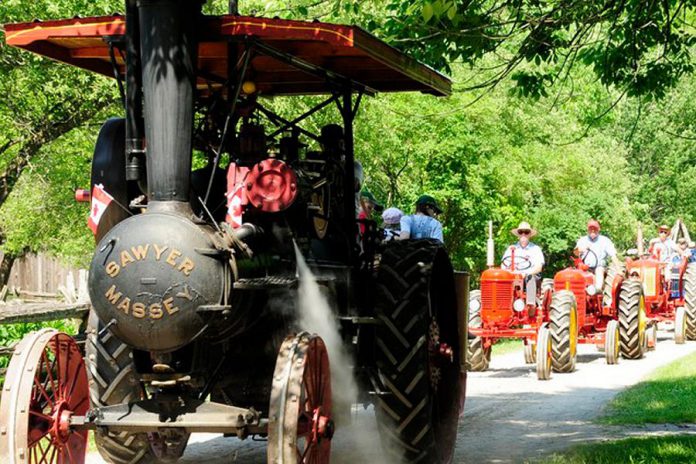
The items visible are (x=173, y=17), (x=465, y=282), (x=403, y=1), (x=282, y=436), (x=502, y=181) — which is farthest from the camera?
(x=502, y=181)

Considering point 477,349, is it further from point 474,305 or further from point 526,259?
point 526,259

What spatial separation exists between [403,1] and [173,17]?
15.4 feet

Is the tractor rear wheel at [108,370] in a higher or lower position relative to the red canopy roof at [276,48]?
lower

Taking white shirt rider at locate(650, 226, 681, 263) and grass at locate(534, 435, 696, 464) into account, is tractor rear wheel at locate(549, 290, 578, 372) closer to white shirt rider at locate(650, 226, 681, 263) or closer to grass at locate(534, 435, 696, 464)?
grass at locate(534, 435, 696, 464)

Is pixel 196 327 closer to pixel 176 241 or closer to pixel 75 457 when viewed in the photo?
pixel 176 241

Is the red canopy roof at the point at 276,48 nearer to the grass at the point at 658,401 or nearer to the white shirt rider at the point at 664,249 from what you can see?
the grass at the point at 658,401

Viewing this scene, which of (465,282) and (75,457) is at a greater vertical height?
(465,282)

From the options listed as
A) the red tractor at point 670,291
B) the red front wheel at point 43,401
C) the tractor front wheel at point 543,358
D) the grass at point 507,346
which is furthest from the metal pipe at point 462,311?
the red tractor at point 670,291

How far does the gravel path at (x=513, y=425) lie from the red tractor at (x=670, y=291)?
18.2 ft

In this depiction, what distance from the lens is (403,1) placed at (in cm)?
1070

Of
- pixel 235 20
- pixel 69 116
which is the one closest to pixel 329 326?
pixel 235 20

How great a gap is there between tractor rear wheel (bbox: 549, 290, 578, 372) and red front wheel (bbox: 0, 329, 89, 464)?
1016 centimetres

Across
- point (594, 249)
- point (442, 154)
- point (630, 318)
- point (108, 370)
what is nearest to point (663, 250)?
point (442, 154)

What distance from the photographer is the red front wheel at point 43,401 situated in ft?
19.9
